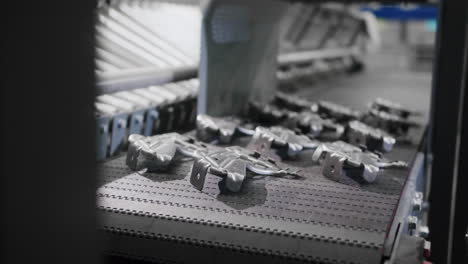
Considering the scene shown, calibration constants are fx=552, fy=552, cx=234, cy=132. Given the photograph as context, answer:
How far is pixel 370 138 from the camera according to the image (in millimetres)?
2488

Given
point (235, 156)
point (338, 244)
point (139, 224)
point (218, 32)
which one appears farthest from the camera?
point (218, 32)

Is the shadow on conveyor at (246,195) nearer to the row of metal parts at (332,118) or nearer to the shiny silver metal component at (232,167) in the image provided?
the shiny silver metal component at (232,167)

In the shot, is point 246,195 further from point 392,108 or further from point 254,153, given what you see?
point 392,108

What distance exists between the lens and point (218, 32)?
107 inches

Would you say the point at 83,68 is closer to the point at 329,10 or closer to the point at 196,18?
the point at 196,18

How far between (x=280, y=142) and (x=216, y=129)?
0.35 m

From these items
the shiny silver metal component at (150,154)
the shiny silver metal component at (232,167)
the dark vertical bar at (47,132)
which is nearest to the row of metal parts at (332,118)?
the shiny silver metal component at (232,167)

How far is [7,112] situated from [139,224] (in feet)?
2.71

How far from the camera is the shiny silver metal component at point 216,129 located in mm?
2486

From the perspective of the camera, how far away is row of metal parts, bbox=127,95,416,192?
1.88 meters

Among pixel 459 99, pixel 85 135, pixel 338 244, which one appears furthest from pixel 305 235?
pixel 459 99

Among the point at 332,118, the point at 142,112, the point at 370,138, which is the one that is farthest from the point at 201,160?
the point at 332,118

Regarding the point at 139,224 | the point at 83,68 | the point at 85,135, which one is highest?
the point at 83,68

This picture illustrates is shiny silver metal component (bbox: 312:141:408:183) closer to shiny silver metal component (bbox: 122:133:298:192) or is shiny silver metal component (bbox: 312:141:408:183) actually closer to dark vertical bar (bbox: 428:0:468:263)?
shiny silver metal component (bbox: 122:133:298:192)
